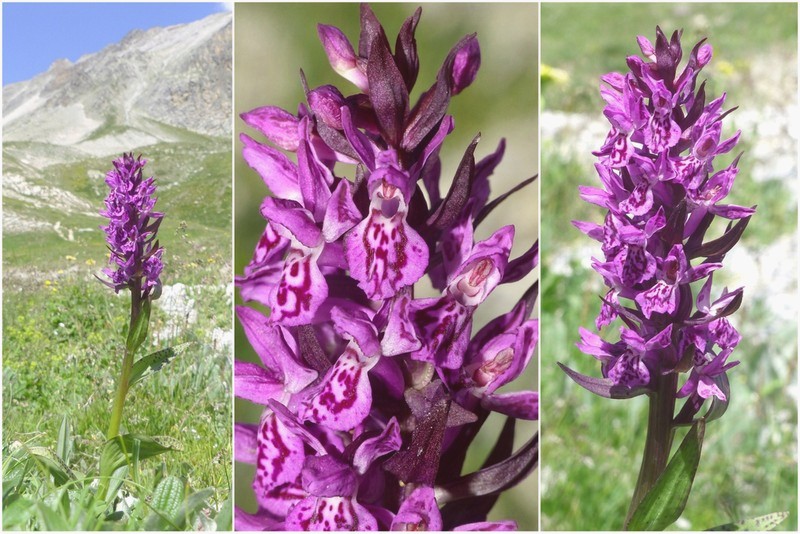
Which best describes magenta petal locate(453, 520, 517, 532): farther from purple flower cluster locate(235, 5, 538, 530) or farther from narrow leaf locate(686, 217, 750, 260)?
narrow leaf locate(686, 217, 750, 260)

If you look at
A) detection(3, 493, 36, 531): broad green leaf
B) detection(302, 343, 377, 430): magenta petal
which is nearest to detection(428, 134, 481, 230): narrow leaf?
detection(302, 343, 377, 430): magenta petal

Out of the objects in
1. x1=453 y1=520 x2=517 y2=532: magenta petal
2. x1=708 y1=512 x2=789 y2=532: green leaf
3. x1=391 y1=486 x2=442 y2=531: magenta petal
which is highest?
x1=391 y1=486 x2=442 y2=531: magenta petal

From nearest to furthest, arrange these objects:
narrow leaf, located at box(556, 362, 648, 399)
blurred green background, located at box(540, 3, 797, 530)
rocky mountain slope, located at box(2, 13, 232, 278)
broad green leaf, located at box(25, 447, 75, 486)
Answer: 1. narrow leaf, located at box(556, 362, 648, 399)
2. broad green leaf, located at box(25, 447, 75, 486)
3. rocky mountain slope, located at box(2, 13, 232, 278)
4. blurred green background, located at box(540, 3, 797, 530)

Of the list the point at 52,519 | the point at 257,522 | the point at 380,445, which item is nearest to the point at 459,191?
the point at 380,445

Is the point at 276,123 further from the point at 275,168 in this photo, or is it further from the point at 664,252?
the point at 664,252

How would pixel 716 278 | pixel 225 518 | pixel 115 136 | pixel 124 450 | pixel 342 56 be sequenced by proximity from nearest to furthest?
1. pixel 342 56
2. pixel 225 518
3. pixel 124 450
4. pixel 115 136
5. pixel 716 278

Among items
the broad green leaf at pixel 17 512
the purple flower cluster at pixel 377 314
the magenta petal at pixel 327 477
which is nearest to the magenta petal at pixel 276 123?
the purple flower cluster at pixel 377 314

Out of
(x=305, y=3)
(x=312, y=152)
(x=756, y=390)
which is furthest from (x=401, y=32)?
(x=756, y=390)

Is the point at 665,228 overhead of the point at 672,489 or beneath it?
overhead
